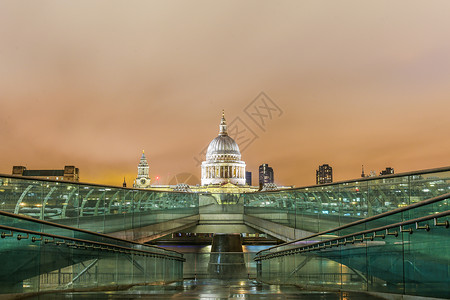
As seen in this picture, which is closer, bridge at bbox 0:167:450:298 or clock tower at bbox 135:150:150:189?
bridge at bbox 0:167:450:298

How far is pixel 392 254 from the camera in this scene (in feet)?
24.1

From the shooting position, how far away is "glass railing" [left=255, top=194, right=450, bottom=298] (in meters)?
6.11

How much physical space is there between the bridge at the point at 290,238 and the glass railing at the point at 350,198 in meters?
0.02

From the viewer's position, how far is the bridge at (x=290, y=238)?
673cm

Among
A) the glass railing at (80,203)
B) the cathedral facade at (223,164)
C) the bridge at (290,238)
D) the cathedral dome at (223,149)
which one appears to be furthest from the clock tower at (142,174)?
the bridge at (290,238)

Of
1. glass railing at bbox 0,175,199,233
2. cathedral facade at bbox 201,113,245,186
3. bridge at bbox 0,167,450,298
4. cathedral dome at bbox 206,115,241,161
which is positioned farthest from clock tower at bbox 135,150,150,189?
bridge at bbox 0,167,450,298

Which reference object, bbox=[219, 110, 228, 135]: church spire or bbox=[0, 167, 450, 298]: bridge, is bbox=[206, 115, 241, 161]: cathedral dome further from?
bbox=[0, 167, 450, 298]: bridge

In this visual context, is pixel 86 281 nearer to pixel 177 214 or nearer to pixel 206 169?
pixel 177 214

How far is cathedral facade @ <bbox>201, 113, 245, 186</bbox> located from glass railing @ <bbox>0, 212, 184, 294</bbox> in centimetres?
14687

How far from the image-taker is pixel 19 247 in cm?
733

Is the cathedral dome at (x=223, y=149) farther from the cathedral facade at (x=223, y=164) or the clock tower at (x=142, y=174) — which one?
the clock tower at (x=142, y=174)

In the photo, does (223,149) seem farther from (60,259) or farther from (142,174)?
(60,259)

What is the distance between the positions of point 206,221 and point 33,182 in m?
20.8

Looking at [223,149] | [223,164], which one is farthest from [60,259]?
[223,149]
